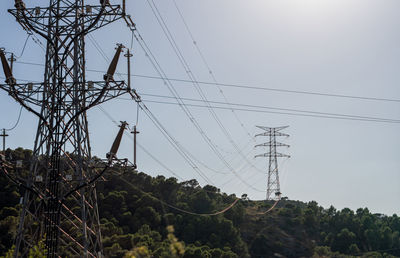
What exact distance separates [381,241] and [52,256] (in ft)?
303

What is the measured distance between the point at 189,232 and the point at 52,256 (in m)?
60.4

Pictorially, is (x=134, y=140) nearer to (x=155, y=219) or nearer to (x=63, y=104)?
(x=63, y=104)

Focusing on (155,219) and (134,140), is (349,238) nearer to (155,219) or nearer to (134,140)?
(155,219)

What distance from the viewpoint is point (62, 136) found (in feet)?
76.0

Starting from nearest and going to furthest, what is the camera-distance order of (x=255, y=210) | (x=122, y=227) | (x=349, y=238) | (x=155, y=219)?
(x=122, y=227) < (x=155, y=219) < (x=349, y=238) < (x=255, y=210)

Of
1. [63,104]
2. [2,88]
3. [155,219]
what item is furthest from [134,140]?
[155,219]

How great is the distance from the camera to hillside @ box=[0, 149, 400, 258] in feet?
220

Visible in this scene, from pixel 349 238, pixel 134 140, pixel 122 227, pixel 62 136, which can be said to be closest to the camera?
pixel 62 136

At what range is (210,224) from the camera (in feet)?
276

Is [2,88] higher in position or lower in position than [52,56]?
lower

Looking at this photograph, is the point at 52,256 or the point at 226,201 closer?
the point at 52,256

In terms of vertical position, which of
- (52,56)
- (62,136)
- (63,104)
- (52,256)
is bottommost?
(52,256)

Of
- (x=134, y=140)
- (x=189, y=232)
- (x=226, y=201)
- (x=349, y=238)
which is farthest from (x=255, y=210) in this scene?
(x=134, y=140)

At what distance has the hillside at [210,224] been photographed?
66938mm
